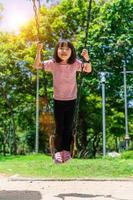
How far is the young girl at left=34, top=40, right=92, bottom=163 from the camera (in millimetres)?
8312

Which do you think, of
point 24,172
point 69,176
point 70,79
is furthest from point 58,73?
point 24,172

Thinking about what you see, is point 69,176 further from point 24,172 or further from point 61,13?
point 61,13

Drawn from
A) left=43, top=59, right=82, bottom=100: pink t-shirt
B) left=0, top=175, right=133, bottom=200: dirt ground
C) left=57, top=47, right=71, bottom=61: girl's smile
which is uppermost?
left=57, top=47, right=71, bottom=61: girl's smile

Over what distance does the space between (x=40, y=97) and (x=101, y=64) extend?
19.0ft

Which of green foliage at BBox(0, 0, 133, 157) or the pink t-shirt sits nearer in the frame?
the pink t-shirt

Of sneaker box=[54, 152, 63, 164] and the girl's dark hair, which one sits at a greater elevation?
the girl's dark hair

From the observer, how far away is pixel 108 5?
3472 centimetres

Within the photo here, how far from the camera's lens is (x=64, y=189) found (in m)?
14.3

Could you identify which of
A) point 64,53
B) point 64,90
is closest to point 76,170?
point 64,90

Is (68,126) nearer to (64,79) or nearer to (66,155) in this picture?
(66,155)

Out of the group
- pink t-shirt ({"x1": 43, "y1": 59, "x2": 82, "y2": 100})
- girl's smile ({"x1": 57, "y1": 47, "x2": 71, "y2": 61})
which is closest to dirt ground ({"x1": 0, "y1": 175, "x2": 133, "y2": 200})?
pink t-shirt ({"x1": 43, "y1": 59, "x2": 82, "y2": 100})

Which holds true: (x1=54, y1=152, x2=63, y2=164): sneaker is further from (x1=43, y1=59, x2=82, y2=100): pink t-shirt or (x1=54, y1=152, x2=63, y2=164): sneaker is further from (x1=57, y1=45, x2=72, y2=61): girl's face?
(x1=57, y1=45, x2=72, y2=61): girl's face

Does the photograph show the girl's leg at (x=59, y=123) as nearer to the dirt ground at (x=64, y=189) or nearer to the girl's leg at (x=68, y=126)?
the girl's leg at (x=68, y=126)

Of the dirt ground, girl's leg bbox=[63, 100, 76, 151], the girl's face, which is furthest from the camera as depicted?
the dirt ground
